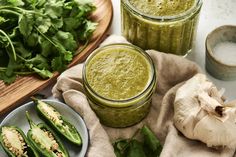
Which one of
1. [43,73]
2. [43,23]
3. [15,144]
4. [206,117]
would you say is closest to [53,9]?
[43,23]

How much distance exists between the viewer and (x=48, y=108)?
1.25 metres

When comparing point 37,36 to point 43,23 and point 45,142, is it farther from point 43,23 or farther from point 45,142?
point 45,142

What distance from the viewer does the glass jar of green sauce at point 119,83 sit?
1.22m

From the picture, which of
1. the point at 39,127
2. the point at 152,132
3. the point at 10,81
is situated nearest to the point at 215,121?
the point at 152,132

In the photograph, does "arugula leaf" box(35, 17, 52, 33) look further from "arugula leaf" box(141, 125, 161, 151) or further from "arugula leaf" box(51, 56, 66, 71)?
"arugula leaf" box(141, 125, 161, 151)

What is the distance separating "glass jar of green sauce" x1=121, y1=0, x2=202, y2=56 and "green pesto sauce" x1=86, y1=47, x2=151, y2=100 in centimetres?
8

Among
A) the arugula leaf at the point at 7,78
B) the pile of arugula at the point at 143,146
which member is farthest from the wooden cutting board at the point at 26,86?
the pile of arugula at the point at 143,146

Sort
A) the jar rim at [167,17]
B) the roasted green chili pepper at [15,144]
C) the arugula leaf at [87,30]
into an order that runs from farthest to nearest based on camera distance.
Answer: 1. the arugula leaf at [87,30]
2. the jar rim at [167,17]
3. the roasted green chili pepper at [15,144]

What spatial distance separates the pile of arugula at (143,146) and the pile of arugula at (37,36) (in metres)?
0.25

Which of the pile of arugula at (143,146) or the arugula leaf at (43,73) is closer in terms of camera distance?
the pile of arugula at (143,146)

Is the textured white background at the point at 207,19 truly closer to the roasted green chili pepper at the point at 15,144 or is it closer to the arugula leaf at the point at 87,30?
the arugula leaf at the point at 87,30

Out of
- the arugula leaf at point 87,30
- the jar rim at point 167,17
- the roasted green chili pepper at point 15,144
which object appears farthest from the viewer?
the arugula leaf at point 87,30

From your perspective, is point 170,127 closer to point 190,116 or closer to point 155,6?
point 190,116

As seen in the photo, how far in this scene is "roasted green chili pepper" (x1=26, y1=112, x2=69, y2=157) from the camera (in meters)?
1.19
